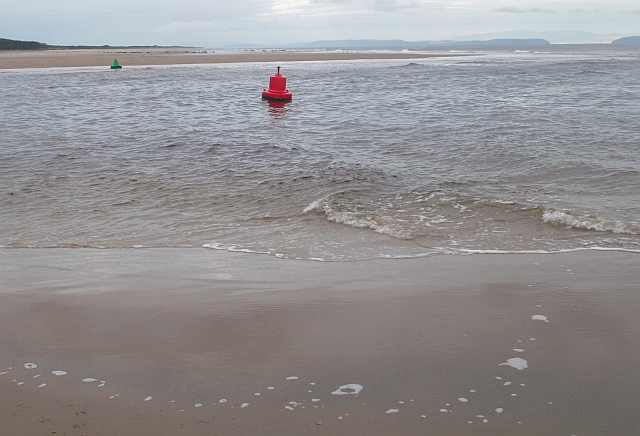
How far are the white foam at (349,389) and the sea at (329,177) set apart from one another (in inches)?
84.3

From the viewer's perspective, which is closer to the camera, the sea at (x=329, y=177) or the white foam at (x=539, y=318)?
the white foam at (x=539, y=318)

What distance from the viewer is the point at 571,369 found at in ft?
9.32

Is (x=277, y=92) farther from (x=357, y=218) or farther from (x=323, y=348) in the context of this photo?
(x=323, y=348)

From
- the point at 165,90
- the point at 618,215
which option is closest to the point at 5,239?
the point at 618,215

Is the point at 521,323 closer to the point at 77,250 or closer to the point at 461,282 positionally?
the point at 461,282

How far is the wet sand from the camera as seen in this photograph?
2.48m

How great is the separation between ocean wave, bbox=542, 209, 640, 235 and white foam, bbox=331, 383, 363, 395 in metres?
3.74

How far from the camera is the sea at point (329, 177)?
5480mm

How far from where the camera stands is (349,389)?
2.70m

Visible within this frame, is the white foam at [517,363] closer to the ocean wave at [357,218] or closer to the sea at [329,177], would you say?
the sea at [329,177]

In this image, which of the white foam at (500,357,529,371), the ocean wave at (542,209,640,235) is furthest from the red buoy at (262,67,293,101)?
the white foam at (500,357,529,371)

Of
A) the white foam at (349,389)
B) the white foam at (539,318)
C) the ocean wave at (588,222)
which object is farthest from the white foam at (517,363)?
the ocean wave at (588,222)

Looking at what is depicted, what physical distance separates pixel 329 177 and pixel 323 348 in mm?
5226

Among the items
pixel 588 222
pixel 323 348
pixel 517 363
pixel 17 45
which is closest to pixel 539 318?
pixel 517 363
